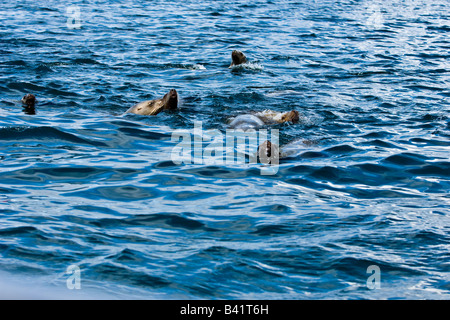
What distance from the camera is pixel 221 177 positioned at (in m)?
7.23

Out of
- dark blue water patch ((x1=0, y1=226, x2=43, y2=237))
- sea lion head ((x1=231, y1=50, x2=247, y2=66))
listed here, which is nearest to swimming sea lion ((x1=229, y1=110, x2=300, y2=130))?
sea lion head ((x1=231, y1=50, x2=247, y2=66))

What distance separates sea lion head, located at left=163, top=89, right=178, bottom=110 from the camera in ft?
31.5

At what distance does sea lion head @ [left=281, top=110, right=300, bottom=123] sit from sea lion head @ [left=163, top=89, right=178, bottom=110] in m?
1.65

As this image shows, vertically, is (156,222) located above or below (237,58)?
below

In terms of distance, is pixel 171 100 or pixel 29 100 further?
pixel 29 100

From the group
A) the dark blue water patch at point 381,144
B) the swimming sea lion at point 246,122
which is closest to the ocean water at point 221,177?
the dark blue water patch at point 381,144

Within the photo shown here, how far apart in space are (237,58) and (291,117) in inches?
175

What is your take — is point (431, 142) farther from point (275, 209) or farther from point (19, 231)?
point (19, 231)

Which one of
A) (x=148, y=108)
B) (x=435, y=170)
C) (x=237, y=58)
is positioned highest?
(x=237, y=58)

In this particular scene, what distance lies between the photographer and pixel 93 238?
5477mm

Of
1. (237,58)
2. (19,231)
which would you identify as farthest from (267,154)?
(237,58)

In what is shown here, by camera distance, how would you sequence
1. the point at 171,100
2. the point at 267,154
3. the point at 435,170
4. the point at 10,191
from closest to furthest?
the point at 10,191
the point at 435,170
the point at 267,154
the point at 171,100
